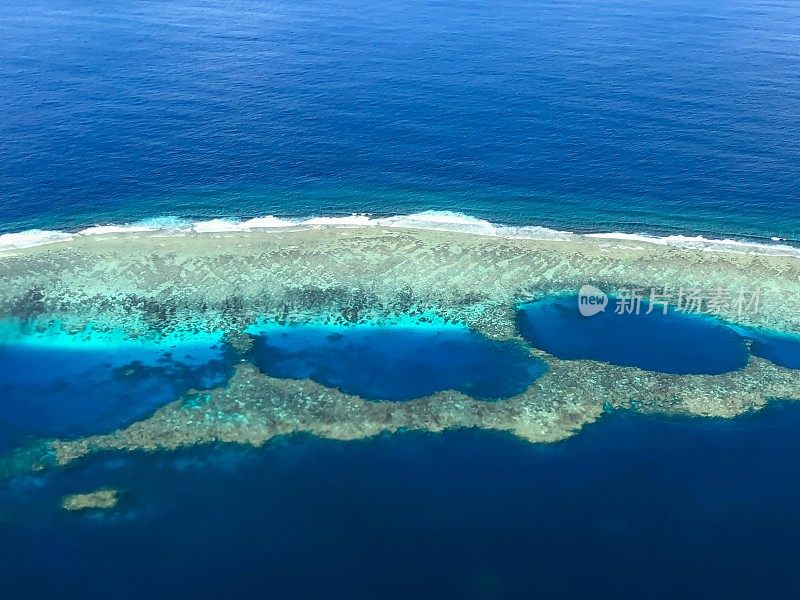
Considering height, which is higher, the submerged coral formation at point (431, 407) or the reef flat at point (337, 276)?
the reef flat at point (337, 276)

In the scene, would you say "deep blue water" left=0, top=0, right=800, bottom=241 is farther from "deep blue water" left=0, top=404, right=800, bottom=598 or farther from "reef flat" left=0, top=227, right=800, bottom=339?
"deep blue water" left=0, top=404, right=800, bottom=598

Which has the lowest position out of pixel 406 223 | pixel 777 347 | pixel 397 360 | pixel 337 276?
pixel 397 360

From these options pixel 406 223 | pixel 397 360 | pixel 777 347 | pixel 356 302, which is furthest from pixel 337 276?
pixel 777 347

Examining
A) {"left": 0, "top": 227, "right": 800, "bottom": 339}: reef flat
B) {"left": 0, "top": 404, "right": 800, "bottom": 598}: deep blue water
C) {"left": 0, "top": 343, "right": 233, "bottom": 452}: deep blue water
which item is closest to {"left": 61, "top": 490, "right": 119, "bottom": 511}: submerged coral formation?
{"left": 0, "top": 404, "right": 800, "bottom": 598}: deep blue water

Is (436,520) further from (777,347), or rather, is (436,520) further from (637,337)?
(777,347)

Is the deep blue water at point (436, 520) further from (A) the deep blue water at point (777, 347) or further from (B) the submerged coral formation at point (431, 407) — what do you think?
(A) the deep blue water at point (777, 347)

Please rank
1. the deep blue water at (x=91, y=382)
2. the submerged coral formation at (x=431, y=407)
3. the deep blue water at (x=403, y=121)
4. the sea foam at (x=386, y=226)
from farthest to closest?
the deep blue water at (x=403, y=121)
the sea foam at (x=386, y=226)
the deep blue water at (x=91, y=382)
the submerged coral formation at (x=431, y=407)

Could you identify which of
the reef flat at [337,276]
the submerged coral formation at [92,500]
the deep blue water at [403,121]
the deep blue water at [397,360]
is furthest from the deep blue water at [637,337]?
the submerged coral formation at [92,500]
